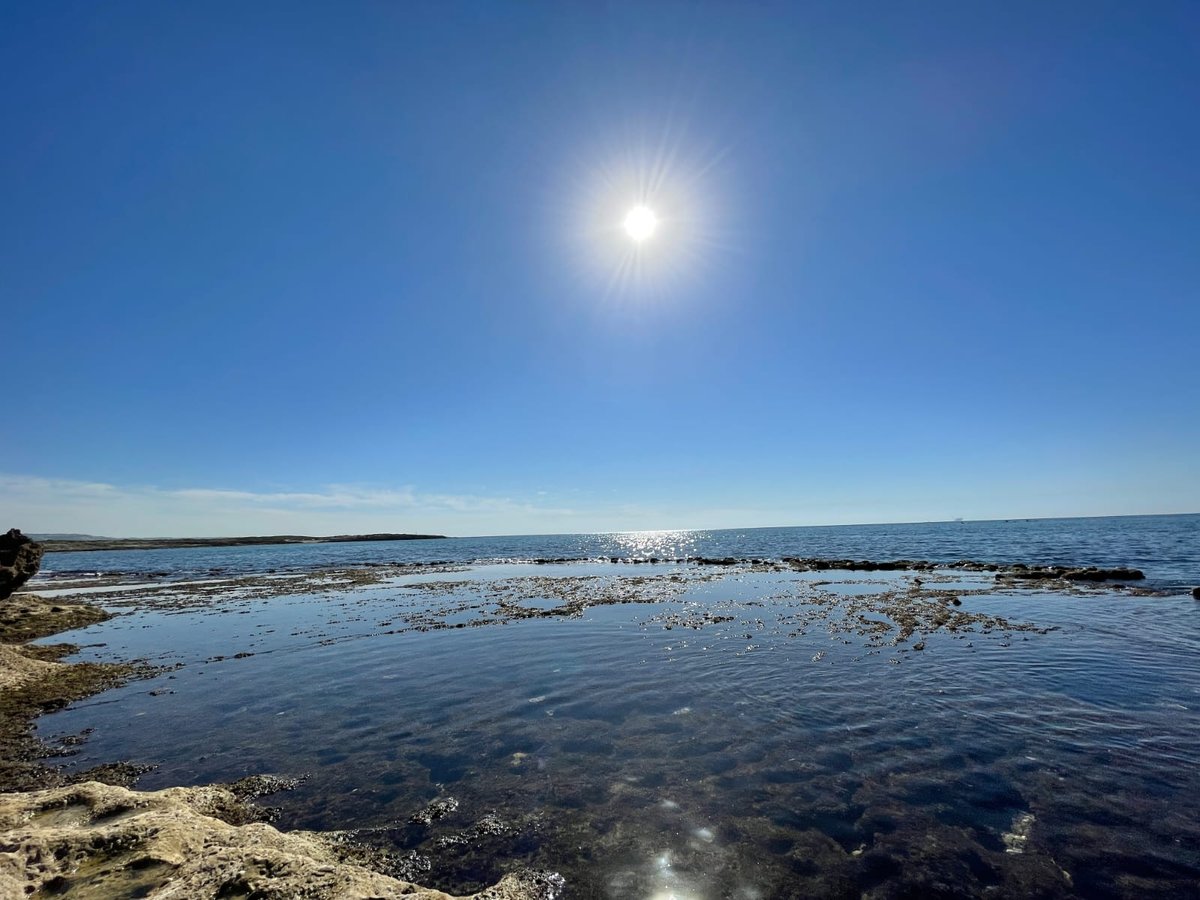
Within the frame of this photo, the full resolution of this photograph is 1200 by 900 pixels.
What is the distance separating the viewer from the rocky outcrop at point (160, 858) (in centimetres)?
535

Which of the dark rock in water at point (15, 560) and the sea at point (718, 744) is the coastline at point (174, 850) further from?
the dark rock in water at point (15, 560)

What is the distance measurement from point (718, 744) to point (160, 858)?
951 centimetres

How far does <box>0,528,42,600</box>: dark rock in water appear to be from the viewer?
87.2ft

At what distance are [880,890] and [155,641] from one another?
31916mm

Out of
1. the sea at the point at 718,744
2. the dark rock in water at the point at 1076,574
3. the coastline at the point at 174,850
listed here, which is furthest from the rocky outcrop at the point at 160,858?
the dark rock in water at the point at 1076,574

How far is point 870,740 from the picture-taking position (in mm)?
11125

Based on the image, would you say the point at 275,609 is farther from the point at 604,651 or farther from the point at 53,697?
the point at 604,651

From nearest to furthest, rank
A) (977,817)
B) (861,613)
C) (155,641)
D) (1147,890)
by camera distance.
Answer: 1. (1147,890)
2. (977,817)
3. (155,641)
4. (861,613)

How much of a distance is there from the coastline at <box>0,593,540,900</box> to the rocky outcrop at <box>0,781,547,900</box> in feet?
0.04

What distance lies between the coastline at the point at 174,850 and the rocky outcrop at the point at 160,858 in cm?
1

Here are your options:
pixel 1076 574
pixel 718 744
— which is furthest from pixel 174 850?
pixel 1076 574

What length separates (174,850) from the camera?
609 centimetres

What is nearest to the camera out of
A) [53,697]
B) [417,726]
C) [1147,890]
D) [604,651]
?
[1147,890]

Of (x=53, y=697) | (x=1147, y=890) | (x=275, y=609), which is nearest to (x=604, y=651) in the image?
(x=1147, y=890)
